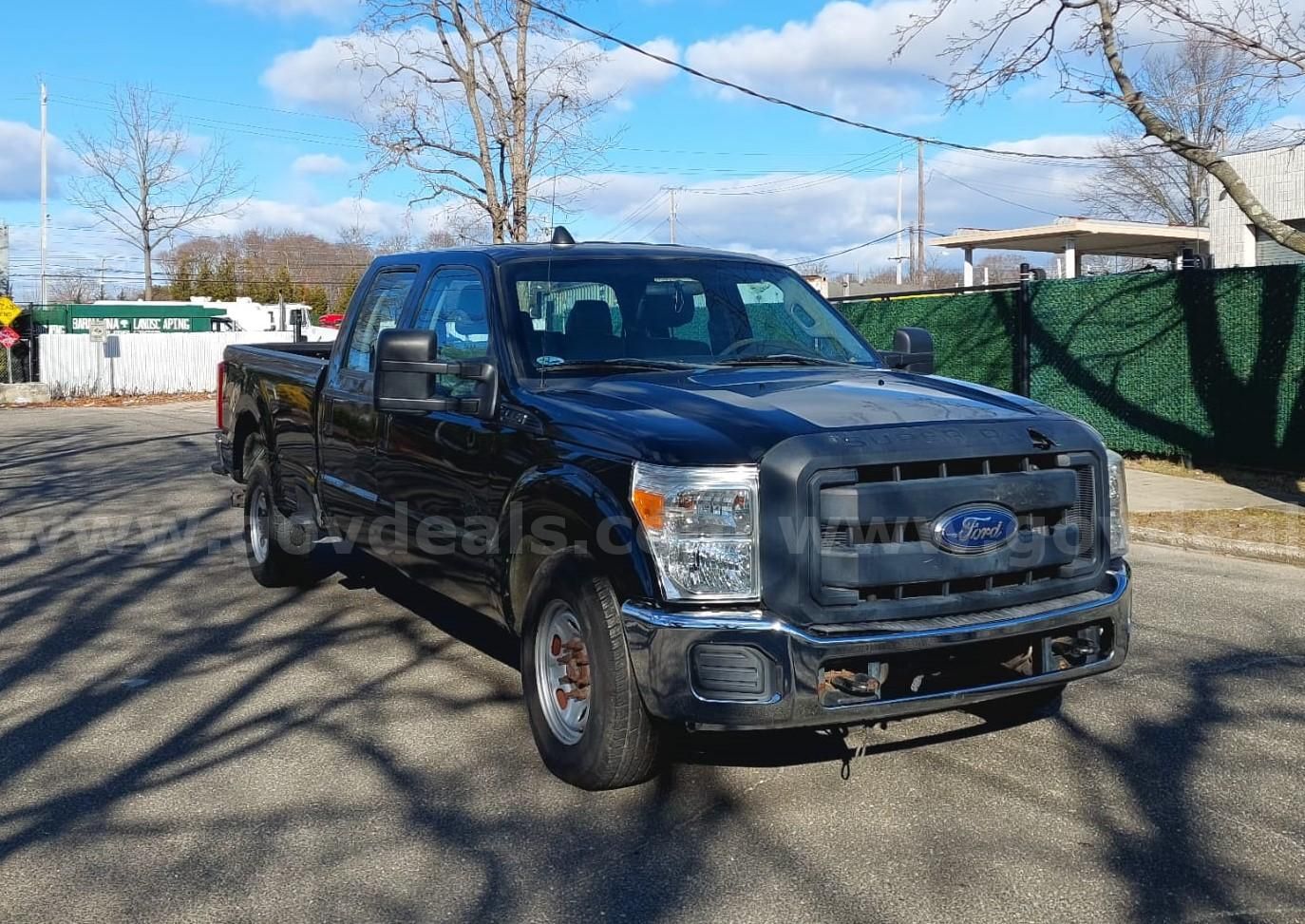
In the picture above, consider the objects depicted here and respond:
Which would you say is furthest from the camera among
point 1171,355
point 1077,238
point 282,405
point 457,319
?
point 1077,238

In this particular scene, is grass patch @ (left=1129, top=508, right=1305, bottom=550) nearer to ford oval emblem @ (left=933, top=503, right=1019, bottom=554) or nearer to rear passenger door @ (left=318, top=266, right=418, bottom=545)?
ford oval emblem @ (left=933, top=503, right=1019, bottom=554)

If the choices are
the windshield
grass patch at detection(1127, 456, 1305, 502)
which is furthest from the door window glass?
grass patch at detection(1127, 456, 1305, 502)

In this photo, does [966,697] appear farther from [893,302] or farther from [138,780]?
[893,302]

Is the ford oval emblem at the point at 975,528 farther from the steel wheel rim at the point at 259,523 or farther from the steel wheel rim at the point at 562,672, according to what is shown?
the steel wheel rim at the point at 259,523

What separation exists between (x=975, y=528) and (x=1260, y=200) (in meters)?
22.2

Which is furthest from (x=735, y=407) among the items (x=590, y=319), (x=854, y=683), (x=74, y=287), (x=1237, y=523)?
(x=74, y=287)

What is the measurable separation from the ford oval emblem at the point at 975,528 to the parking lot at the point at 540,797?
918 mm

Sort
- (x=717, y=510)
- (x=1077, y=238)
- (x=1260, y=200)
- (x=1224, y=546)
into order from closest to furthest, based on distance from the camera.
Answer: (x=717, y=510), (x=1224, y=546), (x=1260, y=200), (x=1077, y=238)

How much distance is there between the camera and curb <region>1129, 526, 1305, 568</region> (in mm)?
9500

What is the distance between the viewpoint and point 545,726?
4859mm

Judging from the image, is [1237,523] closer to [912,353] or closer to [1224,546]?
[1224,546]

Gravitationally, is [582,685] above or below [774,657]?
below

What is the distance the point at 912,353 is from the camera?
6297mm

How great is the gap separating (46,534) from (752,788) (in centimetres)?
777
